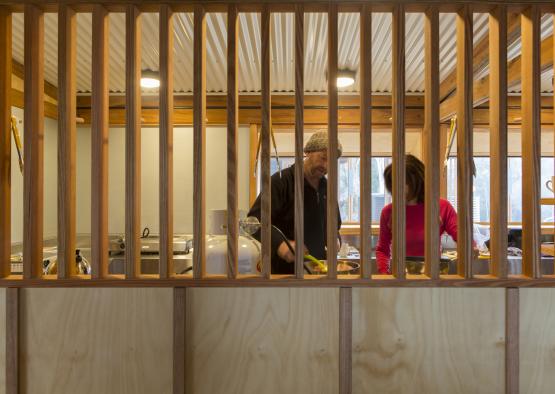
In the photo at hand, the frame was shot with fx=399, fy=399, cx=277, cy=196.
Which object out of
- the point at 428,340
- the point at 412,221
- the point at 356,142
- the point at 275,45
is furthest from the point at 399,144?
the point at 356,142

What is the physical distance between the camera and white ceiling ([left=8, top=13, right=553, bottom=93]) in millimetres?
2541

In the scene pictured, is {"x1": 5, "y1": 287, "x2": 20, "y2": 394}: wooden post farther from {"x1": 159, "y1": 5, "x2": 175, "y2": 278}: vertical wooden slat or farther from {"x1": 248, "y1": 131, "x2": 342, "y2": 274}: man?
{"x1": 248, "y1": 131, "x2": 342, "y2": 274}: man

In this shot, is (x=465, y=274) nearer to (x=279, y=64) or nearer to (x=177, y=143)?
(x=279, y=64)

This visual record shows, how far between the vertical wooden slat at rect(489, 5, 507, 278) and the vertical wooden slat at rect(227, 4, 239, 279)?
2.32 ft

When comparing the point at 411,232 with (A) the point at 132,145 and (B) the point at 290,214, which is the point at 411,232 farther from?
(A) the point at 132,145

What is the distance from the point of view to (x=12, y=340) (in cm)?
106

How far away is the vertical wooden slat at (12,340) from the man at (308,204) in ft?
2.76

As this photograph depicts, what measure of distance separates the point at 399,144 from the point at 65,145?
0.91m

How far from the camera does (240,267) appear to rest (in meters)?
1.48

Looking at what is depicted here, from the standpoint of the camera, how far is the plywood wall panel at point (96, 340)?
107 cm

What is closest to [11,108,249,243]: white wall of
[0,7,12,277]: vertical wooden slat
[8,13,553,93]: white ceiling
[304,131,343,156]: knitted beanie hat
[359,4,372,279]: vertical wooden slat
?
[8,13,553,93]: white ceiling

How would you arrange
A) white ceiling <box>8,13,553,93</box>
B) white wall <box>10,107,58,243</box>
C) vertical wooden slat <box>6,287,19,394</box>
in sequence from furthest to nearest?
white wall <box>10,107,58,243</box>, white ceiling <box>8,13,553,93</box>, vertical wooden slat <box>6,287,19,394</box>

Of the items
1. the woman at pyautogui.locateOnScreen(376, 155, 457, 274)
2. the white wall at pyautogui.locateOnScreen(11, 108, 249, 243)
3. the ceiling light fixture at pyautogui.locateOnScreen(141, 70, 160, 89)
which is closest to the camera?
the woman at pyautogui.locateOnScreen(376, 155, 457, 274)

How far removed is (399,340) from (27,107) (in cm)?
120
